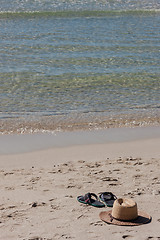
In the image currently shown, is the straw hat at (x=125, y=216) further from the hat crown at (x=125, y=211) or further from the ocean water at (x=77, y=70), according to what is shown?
the ocean water at (x=77, y=70)

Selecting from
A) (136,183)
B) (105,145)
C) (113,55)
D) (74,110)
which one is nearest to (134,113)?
(74,110)

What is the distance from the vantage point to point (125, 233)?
498 centimetres

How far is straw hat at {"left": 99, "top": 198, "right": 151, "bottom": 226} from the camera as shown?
5.26 meters

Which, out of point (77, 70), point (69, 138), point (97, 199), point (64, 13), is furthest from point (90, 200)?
point (64, 13)

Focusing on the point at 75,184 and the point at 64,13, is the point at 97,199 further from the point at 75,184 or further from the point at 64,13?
the point at 64,13

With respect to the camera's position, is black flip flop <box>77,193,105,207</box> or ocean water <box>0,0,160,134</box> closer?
black flip flop <box>77,193,105,207</box>

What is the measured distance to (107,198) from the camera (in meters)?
5.82

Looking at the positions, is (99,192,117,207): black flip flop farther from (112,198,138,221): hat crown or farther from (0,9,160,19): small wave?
(0,9,160,19): small wave

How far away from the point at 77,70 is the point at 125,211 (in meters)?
8.00

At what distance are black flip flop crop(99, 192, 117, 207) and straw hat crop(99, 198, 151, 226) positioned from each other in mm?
318

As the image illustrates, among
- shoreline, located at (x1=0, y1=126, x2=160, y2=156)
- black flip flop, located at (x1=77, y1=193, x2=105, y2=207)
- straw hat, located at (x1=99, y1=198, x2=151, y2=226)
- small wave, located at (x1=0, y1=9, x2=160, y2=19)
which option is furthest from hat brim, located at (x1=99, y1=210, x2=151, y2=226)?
small wave, located at (x1=0, y1=9, x2=160, y2=19)

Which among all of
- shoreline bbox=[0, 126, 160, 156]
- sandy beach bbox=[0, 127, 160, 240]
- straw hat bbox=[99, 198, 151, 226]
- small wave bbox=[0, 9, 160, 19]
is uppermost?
small wave bbox=[0, 9, 160, 19]

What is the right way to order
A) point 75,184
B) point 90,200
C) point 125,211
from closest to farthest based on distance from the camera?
point 125,211 → point 90,200 → point 75,184

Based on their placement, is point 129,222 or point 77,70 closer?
point 129,222
